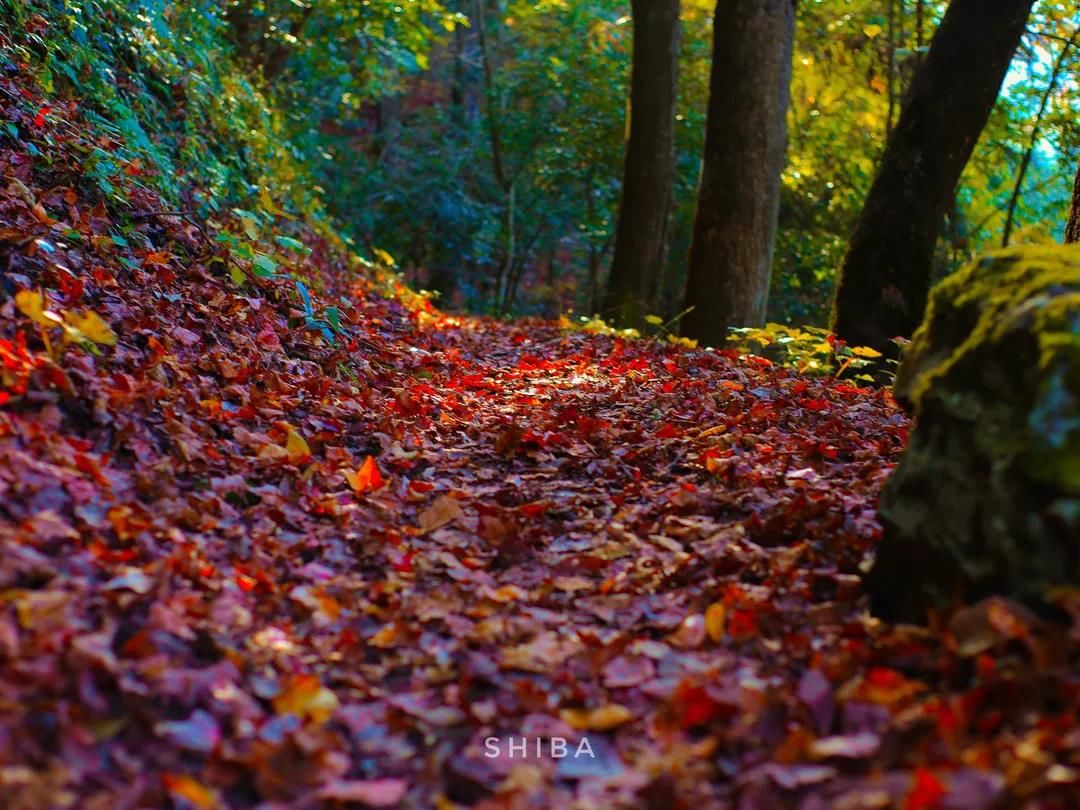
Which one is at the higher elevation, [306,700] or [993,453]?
[993,453]

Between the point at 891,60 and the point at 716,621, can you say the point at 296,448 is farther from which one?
the point at 891,60

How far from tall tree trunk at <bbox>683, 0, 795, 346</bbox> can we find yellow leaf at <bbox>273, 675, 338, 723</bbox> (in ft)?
20.5

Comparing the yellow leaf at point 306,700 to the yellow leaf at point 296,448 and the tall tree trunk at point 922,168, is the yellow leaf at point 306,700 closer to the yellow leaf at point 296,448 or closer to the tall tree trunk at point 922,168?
the yellow leaf at point 296,448

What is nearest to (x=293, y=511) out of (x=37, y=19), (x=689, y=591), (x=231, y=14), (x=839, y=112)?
(x=689, y=591)

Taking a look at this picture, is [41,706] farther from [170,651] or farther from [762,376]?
[762,376]

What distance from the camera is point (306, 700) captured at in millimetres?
2197

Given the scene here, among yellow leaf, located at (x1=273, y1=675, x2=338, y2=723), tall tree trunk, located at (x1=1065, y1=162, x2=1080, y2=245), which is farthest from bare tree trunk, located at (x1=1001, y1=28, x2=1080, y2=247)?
yellow leaf, located at (x1=273, y1=675, x2=338, y2=723)

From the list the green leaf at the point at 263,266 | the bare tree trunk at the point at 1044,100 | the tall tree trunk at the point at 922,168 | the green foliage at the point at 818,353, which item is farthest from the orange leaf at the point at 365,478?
the bare tree trunk at the point at 1044,100

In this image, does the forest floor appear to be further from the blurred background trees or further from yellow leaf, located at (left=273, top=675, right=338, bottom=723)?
the blurred background trees

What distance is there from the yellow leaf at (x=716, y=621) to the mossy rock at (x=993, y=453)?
420mm

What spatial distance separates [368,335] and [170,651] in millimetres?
4179

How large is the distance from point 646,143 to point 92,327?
312 inches

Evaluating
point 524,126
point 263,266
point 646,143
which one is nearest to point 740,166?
point 646,143

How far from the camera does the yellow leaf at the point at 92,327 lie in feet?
10.5
